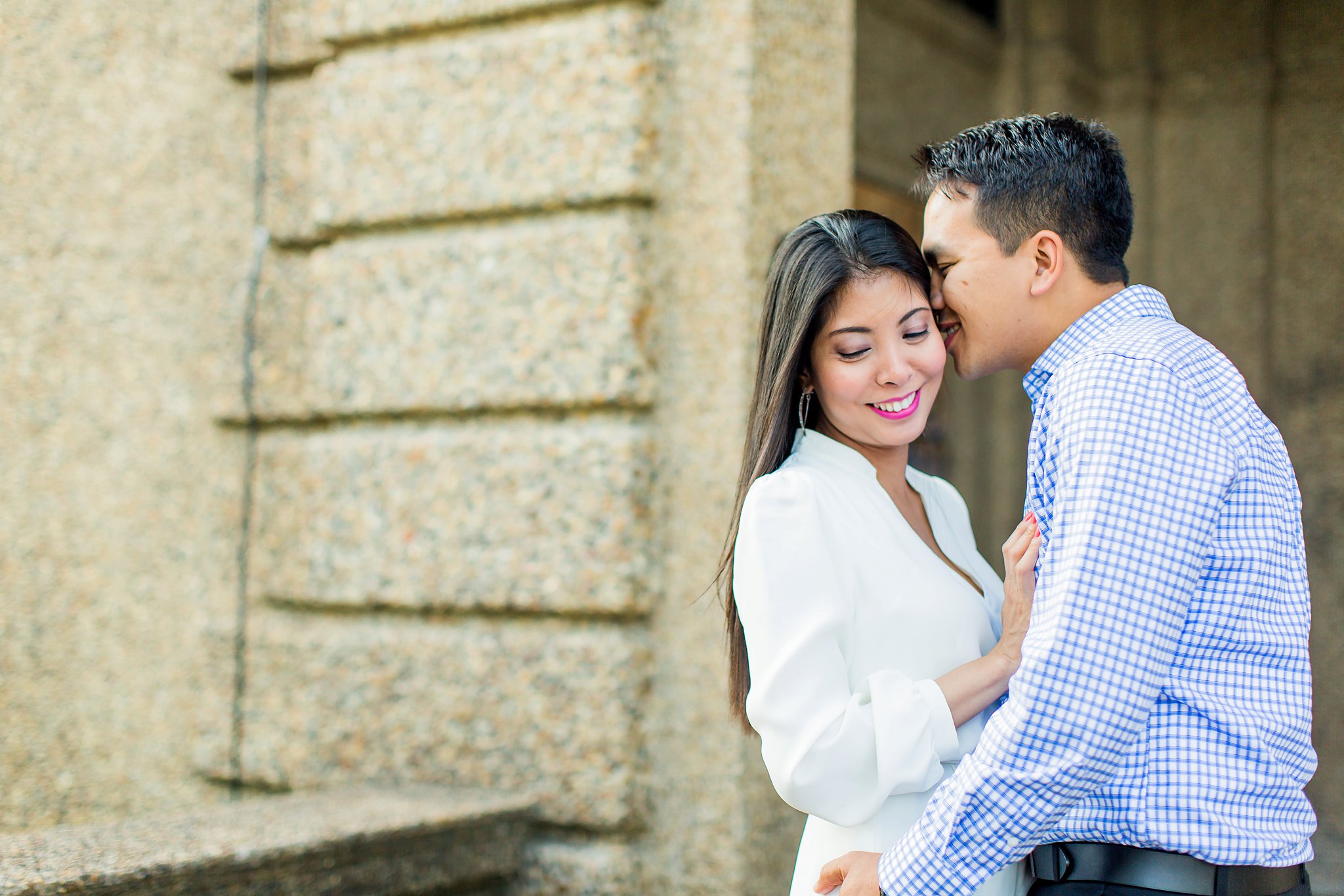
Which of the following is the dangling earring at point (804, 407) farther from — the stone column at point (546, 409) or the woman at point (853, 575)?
the stone column at point (546, 409)

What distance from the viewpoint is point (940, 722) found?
5.89ft

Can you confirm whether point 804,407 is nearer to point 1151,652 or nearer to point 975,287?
point 975,287

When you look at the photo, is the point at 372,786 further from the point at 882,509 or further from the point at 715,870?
the point at 882,509

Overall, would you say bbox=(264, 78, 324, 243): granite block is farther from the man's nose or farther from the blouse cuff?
the blouse cuff

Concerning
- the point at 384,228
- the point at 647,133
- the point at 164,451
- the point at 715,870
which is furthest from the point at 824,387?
the point at 164,451

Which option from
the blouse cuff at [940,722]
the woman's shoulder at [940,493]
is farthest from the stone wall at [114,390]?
the blouse cuff at [940,722]

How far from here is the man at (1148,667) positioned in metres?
1.50

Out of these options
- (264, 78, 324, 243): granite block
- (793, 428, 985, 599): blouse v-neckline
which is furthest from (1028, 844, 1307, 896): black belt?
(264, 78, 324, 243): granite block

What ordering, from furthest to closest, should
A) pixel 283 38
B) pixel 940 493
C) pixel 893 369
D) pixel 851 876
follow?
1. pixel 283 38
2. pixel 940 493
3. pixel 893 369
4. pixel 851 876

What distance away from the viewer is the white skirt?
1867 mm

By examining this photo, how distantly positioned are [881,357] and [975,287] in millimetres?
188

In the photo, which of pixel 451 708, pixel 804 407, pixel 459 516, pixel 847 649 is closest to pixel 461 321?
pixel 459 516

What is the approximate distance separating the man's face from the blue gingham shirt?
262mm

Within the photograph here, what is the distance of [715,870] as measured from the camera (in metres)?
2.84
